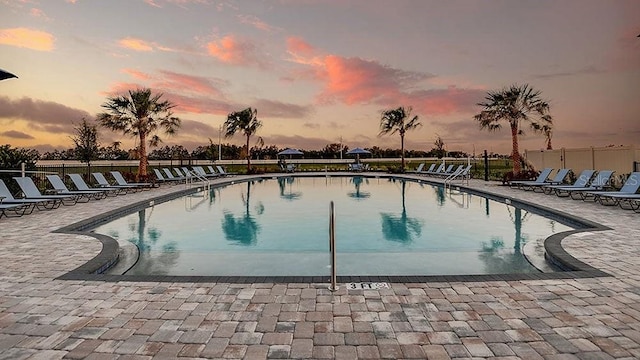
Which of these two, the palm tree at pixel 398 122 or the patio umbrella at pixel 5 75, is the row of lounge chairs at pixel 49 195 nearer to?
the patio umbrella at pixel 5 75

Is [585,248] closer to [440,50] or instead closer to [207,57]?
[440,50]

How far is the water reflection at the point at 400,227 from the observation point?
25.6 ft

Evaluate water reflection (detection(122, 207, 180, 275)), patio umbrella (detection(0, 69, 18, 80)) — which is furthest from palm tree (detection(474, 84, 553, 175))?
patio umbrella (detection(0, 69, 18, 80))

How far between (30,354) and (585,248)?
6.38 metres

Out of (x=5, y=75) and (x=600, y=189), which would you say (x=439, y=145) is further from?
(x=5, y=75)

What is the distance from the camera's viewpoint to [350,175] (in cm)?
2795

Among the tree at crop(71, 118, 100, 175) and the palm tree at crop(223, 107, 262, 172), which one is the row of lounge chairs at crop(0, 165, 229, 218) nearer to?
the palm tree at crop(223, 107, 262, 172)

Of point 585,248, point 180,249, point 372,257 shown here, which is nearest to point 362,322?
point 372,257

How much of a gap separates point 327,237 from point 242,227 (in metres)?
2.45

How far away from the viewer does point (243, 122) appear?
29.2 metres

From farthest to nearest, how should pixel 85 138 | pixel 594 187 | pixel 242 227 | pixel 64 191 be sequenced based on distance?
pixel 85 138 < pixel 594 187 < pixel 64 191 < pixel 242 227

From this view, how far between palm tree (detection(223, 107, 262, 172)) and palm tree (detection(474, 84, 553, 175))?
1694 cm

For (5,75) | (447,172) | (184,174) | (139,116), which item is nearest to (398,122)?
(447,172)

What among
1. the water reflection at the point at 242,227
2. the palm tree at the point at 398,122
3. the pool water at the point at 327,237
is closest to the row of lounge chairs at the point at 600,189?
the pool water at the point at 327,237
